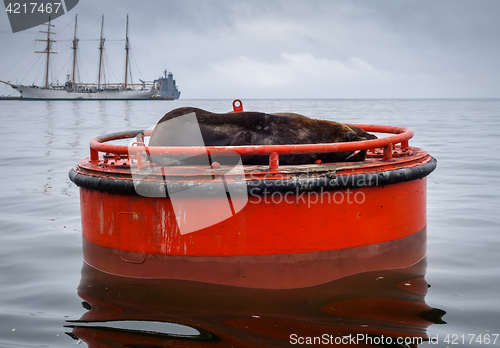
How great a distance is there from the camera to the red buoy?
334 centimetres

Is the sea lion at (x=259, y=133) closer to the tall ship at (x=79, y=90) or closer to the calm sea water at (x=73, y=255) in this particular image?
the calm sea water at (x=73, y=255)

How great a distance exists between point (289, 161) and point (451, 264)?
1.89m

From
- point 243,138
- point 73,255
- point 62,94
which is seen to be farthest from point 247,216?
point 62,94

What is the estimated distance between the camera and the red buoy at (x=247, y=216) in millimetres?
3338

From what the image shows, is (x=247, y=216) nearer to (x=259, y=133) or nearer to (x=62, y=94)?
(x=259, y=133)

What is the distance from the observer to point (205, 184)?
3301mm

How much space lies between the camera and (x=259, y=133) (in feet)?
13.0

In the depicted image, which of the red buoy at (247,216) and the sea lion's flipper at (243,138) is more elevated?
the sea lion's flipper at (243,138)

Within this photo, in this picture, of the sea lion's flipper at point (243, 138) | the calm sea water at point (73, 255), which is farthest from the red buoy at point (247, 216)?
the calm sea water at point (73, 255)

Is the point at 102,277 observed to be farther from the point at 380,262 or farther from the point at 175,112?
the point at 380,262

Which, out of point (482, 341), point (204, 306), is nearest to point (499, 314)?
point (482, 341)

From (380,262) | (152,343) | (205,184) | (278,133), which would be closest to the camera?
(152,343)

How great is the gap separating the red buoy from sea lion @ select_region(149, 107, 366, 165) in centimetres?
32

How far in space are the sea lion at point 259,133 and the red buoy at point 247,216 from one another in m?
0.32
